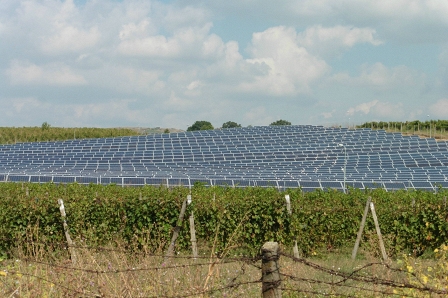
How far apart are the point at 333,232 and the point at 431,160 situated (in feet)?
98.4

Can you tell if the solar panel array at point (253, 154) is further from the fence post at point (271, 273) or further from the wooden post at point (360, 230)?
the fence post at point (271, 273)

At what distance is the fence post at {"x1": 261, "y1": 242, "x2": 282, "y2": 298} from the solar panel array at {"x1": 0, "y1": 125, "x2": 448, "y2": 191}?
2879 centimetres

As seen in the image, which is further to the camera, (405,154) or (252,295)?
(405,154)

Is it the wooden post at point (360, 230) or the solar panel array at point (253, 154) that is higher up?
the solar panel array at point (253, 154)

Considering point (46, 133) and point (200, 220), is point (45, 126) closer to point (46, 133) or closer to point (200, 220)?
point (46, 133)

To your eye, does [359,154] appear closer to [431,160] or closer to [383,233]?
[431,160]

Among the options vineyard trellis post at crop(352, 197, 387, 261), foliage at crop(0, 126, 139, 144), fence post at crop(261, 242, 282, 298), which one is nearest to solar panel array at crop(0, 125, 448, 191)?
foliage at crop(0, 126, 139, 144)

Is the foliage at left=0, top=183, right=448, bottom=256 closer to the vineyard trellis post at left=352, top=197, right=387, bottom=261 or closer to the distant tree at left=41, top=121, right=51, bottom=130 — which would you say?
the vineyard trellis post at left=352, top=197, right=387, bottom=261

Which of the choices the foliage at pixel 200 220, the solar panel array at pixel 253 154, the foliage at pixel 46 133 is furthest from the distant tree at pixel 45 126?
the foliage at pixel 200 220

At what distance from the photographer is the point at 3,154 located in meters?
44.5

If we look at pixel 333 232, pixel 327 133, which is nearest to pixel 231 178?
pixel 333 232

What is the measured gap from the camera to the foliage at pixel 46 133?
6328 centimetres

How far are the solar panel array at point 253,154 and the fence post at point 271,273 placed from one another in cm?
2879

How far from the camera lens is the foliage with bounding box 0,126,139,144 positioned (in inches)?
2491
